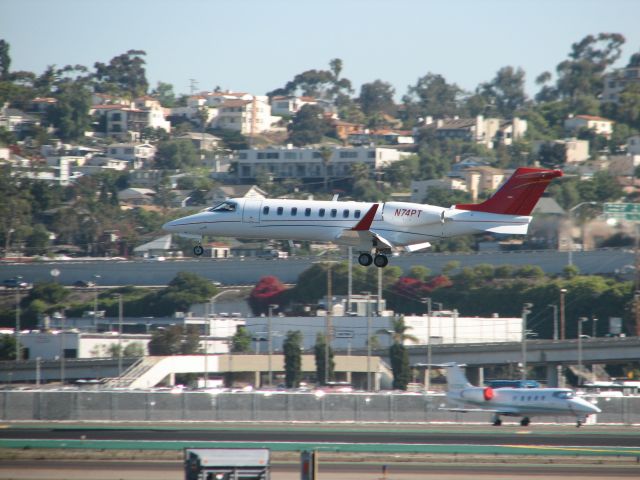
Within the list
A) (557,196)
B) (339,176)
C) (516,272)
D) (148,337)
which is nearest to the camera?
(148,337)

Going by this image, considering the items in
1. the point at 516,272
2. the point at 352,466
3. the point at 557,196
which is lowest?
the point at 352,466

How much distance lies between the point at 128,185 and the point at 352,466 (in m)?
153

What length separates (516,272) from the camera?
11281 centimetres

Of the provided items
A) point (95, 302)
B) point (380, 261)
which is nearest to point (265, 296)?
point (95, 302)

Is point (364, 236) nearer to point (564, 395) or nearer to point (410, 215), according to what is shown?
point (410, 215)

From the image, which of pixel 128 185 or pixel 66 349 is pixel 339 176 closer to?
pixel 128 185

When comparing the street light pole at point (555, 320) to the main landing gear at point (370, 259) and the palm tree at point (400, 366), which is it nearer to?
the palm tree at point (400, 366)

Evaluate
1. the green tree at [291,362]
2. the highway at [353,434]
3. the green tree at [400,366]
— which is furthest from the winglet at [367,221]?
the green tree at [400,366]

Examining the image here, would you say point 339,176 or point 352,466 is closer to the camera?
point 352,466

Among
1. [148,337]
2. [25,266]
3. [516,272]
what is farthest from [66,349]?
[516,272]

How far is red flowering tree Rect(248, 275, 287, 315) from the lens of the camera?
107 metres

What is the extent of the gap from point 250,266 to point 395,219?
2566 inches

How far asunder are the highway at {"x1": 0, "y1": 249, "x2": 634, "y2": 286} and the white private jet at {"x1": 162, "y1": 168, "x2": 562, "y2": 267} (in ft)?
202

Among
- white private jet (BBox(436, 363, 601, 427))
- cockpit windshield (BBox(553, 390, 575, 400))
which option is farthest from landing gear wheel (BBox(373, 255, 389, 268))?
cockpit windshield (BBox(553, 390, 575, 400))
